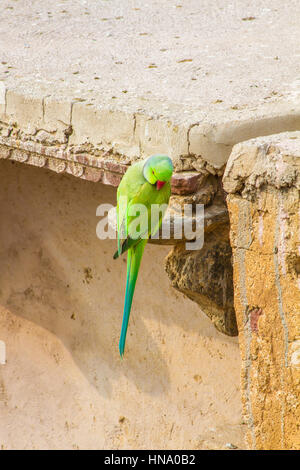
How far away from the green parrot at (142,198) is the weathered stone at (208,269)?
355mm

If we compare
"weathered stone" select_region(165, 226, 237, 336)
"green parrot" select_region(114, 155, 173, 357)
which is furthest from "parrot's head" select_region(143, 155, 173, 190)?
"weathered stone" select_region(165, 226, 237, 336)

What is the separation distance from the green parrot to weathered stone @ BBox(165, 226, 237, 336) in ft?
1.17

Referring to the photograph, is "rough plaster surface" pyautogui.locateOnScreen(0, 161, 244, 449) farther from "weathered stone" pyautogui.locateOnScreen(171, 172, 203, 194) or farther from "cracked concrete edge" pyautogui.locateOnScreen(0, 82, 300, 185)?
"weathered stone" pyautogui.locateOnScreen(171, 172, 203, 194)

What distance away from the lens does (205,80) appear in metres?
3.48

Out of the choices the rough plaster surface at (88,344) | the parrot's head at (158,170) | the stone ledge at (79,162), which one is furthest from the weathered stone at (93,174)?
the rough plaster surface at (88,344)

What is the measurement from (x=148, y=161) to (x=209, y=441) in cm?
→ 176

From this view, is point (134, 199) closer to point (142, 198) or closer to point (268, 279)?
point (142, 198)

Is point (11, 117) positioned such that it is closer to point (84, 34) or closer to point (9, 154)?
point (9, 154)

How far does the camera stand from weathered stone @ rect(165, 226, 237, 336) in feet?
10.3

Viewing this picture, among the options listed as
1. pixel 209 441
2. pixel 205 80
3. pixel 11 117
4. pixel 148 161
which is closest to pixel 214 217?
pixel 148 161

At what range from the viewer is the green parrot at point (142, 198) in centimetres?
272

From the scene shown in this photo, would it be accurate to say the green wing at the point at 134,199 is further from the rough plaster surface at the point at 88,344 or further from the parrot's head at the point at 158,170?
the rough plaster surface at the point at 88,344

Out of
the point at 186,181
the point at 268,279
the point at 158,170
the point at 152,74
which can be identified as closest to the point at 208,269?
the point at 186,181

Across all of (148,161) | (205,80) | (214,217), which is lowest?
(214,217)
